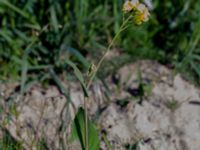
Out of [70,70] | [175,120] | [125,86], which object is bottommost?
[175,120]

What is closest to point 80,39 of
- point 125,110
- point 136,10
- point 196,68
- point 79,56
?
point 79,56

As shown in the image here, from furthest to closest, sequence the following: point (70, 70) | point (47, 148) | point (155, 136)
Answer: point (70, 70) → point (155, 136) → point (47, 148)

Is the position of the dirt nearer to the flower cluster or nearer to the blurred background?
the blurred background

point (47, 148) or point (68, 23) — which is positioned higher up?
point (68, 23)

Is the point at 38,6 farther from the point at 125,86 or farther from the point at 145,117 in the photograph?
the point at 145,117

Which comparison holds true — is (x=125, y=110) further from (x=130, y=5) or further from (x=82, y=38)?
(x=130, y=5)

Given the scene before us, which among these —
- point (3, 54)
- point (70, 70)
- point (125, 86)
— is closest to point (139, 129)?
Answer: point (125, 86)

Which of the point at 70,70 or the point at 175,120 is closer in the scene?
the point at 175,120

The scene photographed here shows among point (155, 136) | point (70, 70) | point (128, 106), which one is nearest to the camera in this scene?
point (155, 136)
